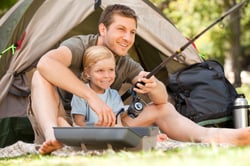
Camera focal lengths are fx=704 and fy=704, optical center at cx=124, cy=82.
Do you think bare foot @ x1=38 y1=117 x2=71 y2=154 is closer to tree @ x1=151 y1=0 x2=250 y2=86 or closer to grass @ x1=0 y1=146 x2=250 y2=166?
grass @ x1=0 y1=146 x2=250 y2=166

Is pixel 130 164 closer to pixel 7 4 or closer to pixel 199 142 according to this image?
pixel 199 142

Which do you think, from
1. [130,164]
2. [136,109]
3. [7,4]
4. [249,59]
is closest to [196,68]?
[136,109]

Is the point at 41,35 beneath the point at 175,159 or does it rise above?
above

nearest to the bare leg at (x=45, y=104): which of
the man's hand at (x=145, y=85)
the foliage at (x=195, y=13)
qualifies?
the man's hand at (x=145, y=85)

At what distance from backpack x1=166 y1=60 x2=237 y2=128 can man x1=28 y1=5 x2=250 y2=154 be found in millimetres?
564

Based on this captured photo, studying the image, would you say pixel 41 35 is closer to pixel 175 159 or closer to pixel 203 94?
pixel 203 94

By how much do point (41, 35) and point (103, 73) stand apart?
32.2 inches

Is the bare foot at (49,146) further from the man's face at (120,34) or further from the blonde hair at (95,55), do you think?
the man's face at (120,34)

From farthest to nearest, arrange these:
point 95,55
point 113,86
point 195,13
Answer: point 195,13
point 113,86
point 95,55

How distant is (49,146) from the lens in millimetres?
2994

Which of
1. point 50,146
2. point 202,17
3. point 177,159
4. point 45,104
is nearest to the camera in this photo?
point 177,159

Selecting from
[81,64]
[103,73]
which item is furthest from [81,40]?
[103,73]

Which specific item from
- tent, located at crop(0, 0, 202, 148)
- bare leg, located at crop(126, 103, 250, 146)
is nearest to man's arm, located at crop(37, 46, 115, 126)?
bare leg, located at crop(126, 103, 250, 146)

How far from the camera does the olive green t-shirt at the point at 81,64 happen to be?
11.7 feet
